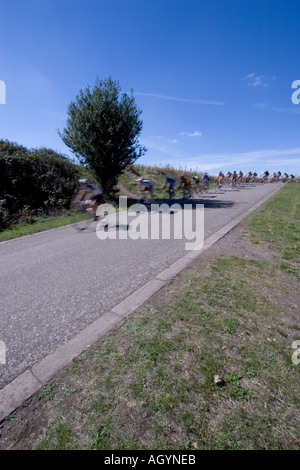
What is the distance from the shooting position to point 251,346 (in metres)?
2.29

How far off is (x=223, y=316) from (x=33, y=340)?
8.21 feet

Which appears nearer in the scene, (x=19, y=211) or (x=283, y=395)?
(x=283, y=395)

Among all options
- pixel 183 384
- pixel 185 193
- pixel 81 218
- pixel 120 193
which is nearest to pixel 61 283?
pixel 183 384

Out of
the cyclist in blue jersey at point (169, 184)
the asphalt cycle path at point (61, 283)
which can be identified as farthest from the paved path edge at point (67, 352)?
the cyclist in blue jersey at point (169, 184)

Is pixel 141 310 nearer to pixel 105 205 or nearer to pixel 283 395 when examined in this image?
pixel 283 395

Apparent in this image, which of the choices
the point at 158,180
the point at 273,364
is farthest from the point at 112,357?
the point at 158,180

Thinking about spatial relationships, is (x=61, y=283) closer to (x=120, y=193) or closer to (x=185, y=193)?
(x=185, y=193)

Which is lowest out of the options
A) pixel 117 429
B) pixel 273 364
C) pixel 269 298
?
pixel 117 429

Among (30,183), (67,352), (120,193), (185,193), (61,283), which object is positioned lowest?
(67,352)

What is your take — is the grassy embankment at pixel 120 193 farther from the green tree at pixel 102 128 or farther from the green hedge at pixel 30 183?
the green tree at pixel 102 128

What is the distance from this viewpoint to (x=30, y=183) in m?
13.0

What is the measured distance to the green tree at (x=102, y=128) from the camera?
42.4 ft

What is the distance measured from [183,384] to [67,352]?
137cm

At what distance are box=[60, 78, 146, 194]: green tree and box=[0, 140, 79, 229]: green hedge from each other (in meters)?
2.11
